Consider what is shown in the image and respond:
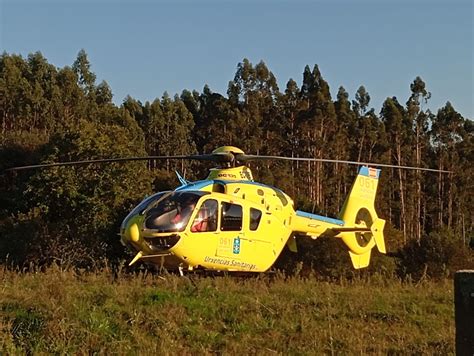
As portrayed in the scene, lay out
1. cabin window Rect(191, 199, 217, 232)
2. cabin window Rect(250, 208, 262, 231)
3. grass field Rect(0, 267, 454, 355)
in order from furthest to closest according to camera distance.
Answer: cabin window Rect(250, 208, 262, 231) → cabin window Rect(191, 199, 217, 232) → grass field Rect(0, 267, 454, 355)

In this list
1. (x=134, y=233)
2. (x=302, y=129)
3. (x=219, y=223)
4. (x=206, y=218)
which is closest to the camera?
(x=134, y=233)

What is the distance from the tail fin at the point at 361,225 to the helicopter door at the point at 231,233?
386 centimetres

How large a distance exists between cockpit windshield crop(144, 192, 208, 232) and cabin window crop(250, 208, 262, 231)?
1.48 m

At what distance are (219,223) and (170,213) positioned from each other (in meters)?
1.13

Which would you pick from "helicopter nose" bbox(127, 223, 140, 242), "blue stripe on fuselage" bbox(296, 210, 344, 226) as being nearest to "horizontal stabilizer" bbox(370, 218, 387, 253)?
"blue stripe on fuselage" bbox(296, 210, 344, 226)

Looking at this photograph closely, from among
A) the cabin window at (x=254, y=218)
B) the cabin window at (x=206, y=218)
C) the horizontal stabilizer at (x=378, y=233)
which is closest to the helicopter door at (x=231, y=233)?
the cabin window at (x=206, y=218)

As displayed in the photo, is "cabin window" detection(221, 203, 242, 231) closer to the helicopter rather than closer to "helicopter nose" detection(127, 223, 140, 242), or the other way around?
the helicopter

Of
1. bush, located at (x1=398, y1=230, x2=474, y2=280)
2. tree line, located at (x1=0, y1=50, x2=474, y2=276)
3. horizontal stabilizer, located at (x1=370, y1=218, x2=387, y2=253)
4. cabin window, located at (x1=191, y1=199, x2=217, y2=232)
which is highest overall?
tree line, located at (x1=0, y1=50, x2=474, y2=276)

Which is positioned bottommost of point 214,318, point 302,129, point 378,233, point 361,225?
point 214,318

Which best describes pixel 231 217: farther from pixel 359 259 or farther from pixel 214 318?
pixel 214 318

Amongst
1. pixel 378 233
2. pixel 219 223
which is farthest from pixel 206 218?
pixel 378 233

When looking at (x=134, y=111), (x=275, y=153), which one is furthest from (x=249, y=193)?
(x=134, y=111)

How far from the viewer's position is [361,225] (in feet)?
54.4

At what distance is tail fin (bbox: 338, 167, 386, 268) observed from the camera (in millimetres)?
16328
